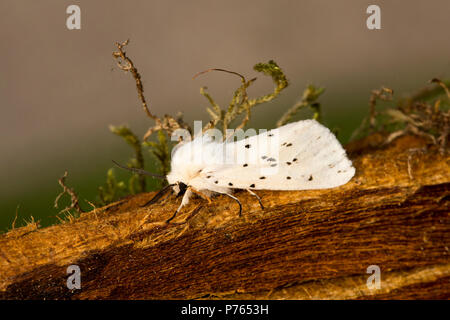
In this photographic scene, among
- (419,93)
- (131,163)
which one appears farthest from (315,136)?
(131,163)

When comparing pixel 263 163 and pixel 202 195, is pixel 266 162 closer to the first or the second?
pixel 263 163

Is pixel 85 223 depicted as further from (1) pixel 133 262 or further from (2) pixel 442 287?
(2) pixel 442 287

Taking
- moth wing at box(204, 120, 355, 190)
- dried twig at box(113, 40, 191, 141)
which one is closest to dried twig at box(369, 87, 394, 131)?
moth wing at box(204, 120, 355, 190)

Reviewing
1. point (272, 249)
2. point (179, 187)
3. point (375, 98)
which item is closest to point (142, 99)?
point (179, 187)

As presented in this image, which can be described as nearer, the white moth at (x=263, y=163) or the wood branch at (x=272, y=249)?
the wood branch at (x=272, y=249)

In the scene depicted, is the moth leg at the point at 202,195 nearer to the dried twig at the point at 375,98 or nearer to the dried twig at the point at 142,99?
the dried twig at the point at 142,99

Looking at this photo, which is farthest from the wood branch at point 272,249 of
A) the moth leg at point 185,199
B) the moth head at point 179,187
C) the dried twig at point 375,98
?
the dried twig at point 375,98

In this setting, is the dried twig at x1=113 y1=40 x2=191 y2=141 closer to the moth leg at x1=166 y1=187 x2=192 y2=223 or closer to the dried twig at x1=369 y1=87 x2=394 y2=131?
the moth leg at x1=166 y1=187 x2=192 y2=223
